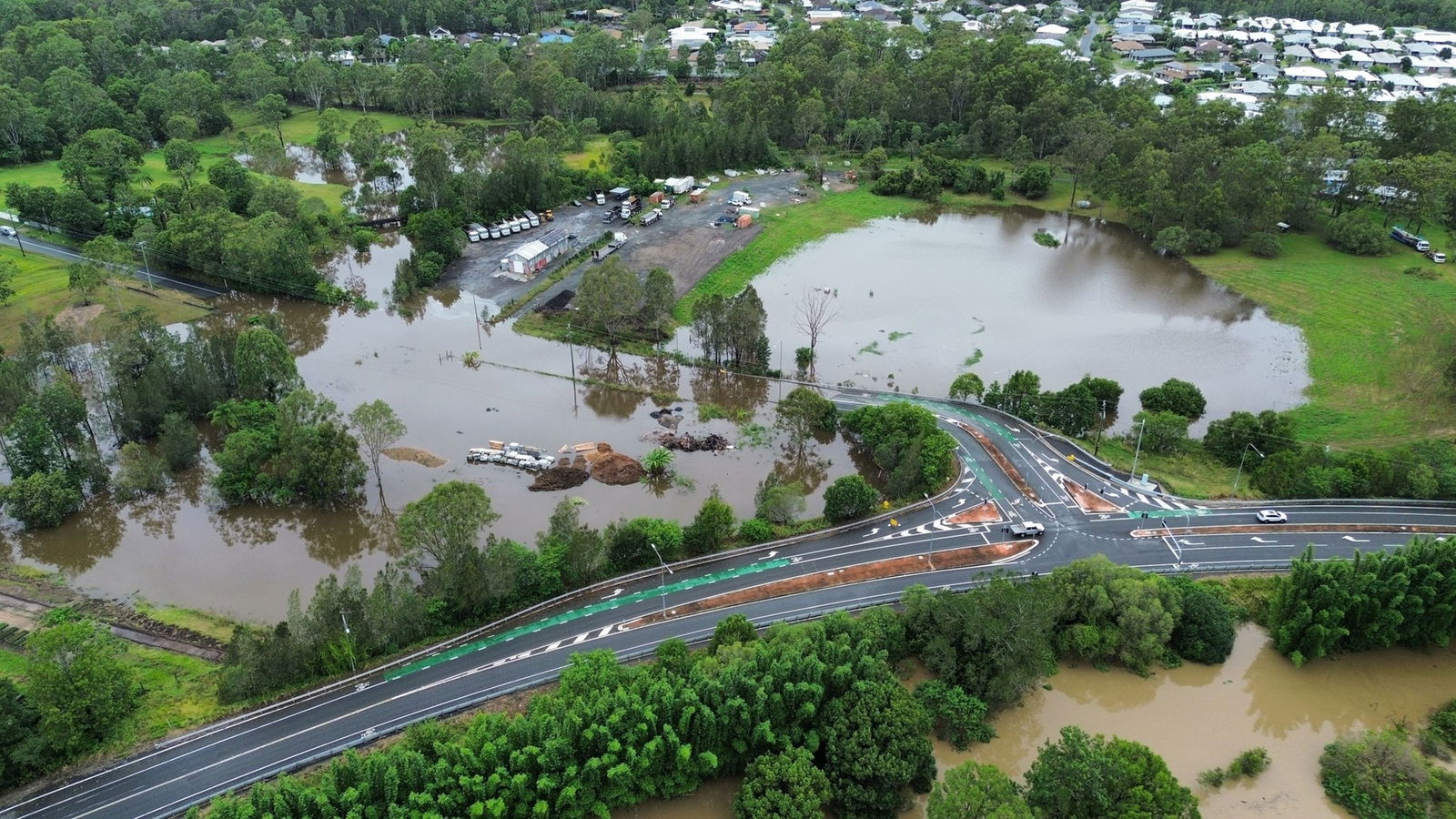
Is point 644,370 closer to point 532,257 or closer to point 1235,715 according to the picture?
point 532,257

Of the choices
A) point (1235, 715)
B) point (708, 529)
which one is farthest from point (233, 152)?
point (1235, 715)

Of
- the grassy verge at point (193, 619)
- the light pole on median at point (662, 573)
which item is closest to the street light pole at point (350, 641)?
the grassy verge at point (193, 619)

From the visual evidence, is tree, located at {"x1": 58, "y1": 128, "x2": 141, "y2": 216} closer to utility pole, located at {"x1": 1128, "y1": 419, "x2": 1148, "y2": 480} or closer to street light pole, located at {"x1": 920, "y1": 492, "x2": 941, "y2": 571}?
street light pole, located at {"x1": 920, "y1": 492, "x2": 941, "y2": 571}

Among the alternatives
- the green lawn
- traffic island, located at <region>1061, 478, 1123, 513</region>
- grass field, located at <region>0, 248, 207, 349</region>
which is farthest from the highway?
grass field, located at <region>0, 248, 207, 349</region>

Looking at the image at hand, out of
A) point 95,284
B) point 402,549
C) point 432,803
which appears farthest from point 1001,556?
point 95,284

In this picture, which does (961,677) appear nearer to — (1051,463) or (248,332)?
(1051,463)

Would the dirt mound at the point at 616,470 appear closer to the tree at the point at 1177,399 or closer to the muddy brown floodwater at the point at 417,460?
the muddy brown floodwater at the point at 417,460
